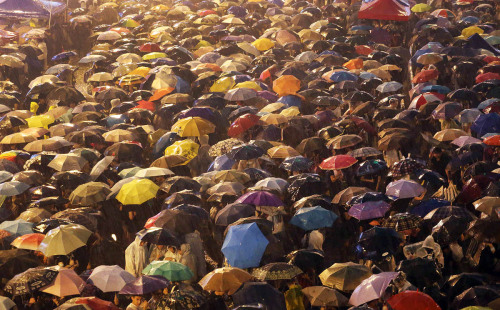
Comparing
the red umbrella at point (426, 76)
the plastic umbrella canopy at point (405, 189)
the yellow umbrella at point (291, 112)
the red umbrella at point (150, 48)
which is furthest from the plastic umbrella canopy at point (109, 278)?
the red umbrella at point (150, 48)

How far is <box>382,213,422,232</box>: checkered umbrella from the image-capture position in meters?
10.2

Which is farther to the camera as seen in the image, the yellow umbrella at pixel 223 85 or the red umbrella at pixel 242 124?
the yellow umbrella at pixel 223 85

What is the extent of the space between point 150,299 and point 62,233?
2323mm

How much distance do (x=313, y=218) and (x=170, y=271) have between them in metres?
2.46

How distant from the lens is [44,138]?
16.8 meters

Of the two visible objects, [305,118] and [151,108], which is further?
[151,108]

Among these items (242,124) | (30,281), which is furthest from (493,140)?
(30,281)

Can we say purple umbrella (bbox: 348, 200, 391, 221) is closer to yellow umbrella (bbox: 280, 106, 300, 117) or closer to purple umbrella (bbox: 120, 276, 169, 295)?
purple umbrella (bbox: 120, 276, 169, 295)

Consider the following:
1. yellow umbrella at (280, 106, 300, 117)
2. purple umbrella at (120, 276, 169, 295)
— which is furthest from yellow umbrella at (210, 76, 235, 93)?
purple umbrella at (120, 276, 169, 295)

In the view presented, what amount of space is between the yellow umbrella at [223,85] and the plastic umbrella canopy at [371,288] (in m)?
11.3

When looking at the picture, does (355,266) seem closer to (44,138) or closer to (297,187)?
(297,187)

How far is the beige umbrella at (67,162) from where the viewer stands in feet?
46.2

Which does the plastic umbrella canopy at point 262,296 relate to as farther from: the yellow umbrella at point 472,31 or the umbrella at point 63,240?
the yellow umbrella at point 472,31

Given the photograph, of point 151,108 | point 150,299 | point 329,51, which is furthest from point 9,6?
point 150,299
